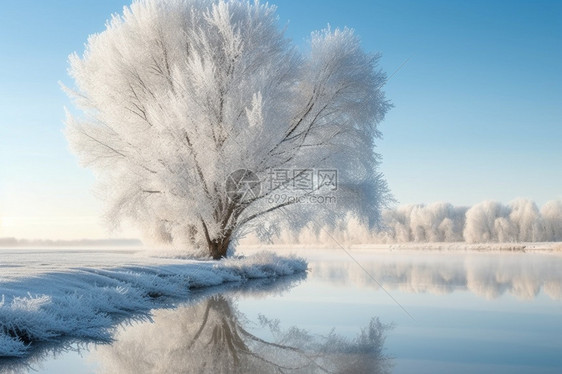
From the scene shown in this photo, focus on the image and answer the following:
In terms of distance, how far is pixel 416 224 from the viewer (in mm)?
74000

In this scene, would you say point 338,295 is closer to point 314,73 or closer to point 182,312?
point 182,312

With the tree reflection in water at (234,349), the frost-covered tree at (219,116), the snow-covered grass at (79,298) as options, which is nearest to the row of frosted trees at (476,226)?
the frost-covered tree at (219,116)

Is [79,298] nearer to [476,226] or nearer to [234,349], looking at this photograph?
[234,349]

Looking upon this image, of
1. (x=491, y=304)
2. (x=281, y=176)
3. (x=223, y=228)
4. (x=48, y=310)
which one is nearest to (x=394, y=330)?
(x=491, y=304)

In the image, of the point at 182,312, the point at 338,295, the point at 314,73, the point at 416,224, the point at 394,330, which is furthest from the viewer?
the point at 416,224

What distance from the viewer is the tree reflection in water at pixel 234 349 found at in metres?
3.48

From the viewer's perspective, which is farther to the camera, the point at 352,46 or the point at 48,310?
the point at 352,46

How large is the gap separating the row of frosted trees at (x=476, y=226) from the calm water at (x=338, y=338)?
5489cm

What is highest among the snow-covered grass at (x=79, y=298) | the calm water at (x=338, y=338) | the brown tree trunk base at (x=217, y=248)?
the brown tree trunk base at (x=217, y=248)

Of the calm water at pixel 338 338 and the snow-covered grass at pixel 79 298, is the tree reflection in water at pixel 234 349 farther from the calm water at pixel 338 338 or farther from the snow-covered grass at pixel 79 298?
the snow-covered grass at pixel 79 298

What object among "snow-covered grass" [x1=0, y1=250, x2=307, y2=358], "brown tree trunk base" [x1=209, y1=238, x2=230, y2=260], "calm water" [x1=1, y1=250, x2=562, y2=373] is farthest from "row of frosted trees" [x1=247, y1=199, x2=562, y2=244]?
"calm water" [x1=1, y1=250, x2=562, y2=373]

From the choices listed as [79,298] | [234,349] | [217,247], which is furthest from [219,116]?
[234,349]

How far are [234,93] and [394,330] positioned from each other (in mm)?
9986

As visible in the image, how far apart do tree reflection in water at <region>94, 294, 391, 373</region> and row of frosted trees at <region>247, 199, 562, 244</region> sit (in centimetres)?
5675
